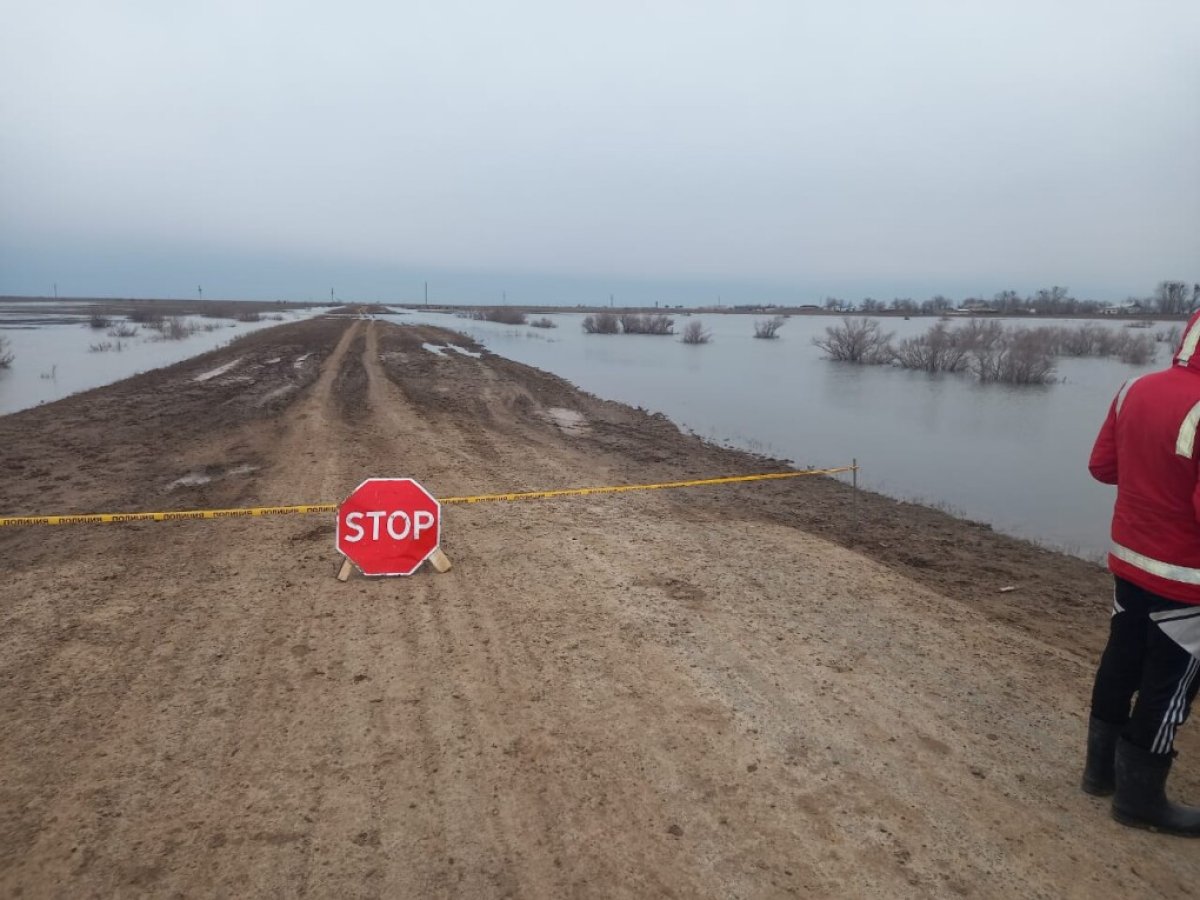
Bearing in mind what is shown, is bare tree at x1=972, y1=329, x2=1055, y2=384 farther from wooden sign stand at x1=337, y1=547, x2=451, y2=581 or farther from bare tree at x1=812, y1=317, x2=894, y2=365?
wooden sign stand at x1=337, y1=547, x2=451, y2=581

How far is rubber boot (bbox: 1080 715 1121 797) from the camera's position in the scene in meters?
3.33

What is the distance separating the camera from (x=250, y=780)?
3.32 m

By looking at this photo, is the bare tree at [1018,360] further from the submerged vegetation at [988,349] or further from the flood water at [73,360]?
the flood water at [73,360]

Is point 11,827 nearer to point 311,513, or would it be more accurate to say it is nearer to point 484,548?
point 484,548

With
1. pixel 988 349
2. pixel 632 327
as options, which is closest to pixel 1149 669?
pixel 988 349

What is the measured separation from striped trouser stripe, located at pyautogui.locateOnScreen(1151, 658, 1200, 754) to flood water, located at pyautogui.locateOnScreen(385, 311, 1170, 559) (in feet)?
21.9

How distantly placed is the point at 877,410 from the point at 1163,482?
20140 millimetres

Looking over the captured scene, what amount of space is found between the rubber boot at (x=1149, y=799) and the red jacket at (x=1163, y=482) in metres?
0.71

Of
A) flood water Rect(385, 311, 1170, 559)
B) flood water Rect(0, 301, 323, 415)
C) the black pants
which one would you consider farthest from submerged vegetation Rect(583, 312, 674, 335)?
the black pants

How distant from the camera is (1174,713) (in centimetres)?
302

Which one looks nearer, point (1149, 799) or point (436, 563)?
point (1149, 799)

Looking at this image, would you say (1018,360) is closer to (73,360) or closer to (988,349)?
(988,349)

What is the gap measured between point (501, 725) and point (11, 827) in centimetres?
200

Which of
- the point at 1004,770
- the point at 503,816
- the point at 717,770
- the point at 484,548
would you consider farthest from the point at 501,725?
the point at 484,548
